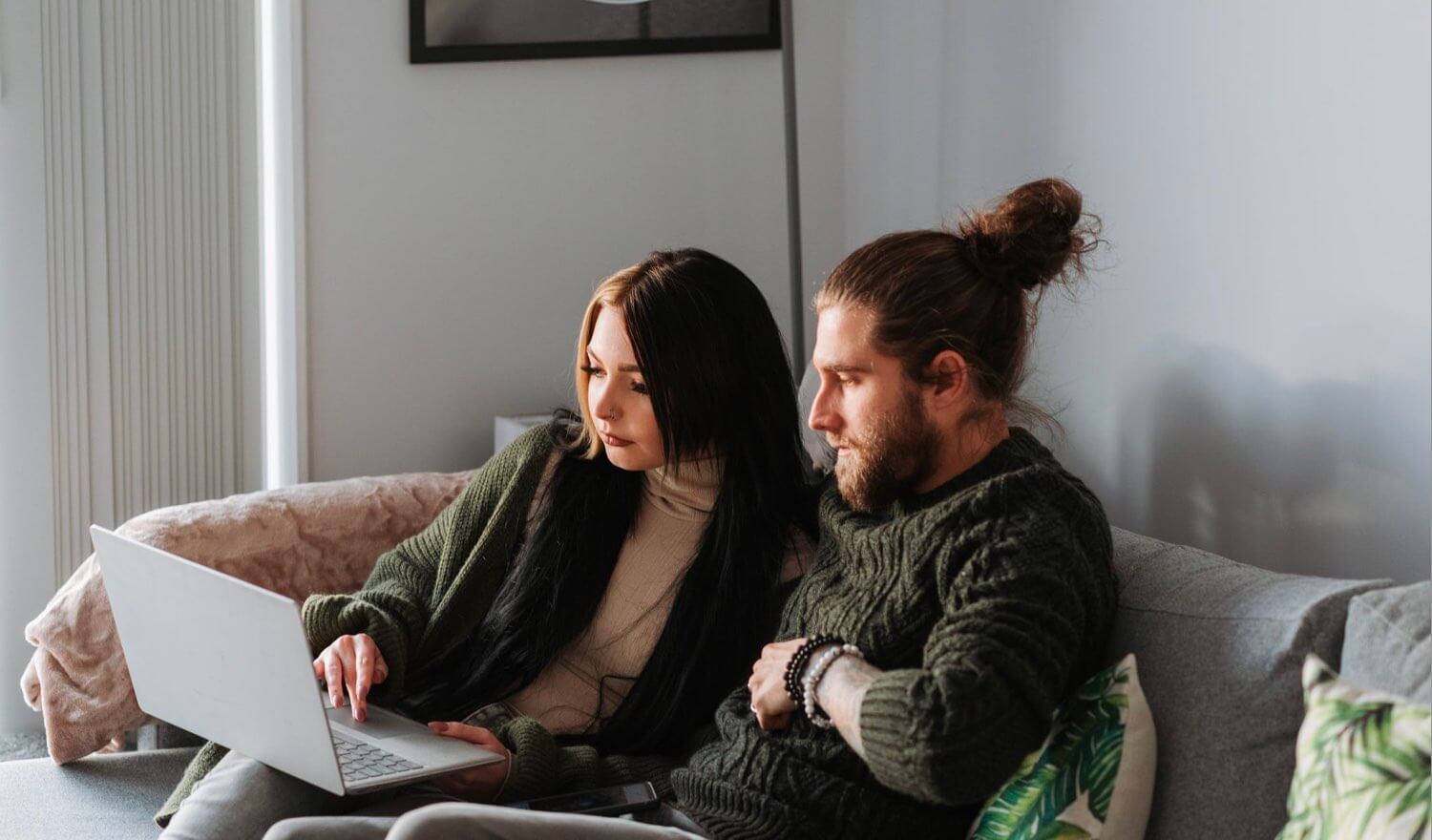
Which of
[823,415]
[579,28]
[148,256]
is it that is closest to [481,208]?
[579,28]

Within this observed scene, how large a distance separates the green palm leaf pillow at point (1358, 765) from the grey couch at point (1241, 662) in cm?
7

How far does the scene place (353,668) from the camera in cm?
163

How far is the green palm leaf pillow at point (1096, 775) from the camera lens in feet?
3.77

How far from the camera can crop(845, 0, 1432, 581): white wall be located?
1.30 m

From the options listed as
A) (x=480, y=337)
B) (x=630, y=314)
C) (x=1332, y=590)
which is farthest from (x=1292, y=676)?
(x=480, y=337)

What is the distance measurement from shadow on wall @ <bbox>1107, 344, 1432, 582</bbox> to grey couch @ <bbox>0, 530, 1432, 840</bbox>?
149 mm

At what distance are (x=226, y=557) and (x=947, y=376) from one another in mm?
1169

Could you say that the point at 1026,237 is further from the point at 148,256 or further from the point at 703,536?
the point at 148,256

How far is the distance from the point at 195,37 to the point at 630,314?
156 cm

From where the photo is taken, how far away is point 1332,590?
1.14 metres

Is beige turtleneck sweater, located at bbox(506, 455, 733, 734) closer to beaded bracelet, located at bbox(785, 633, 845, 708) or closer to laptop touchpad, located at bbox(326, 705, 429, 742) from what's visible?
laptop touchpad, located at bbox(326, 705, 429, 742)

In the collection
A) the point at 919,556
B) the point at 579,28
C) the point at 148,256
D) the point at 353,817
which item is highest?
the point at 579,28

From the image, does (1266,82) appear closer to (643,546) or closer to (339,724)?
(643,546)

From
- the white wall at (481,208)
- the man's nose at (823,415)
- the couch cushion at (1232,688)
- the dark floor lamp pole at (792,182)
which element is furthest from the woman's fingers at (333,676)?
the white wall at (481,208)
